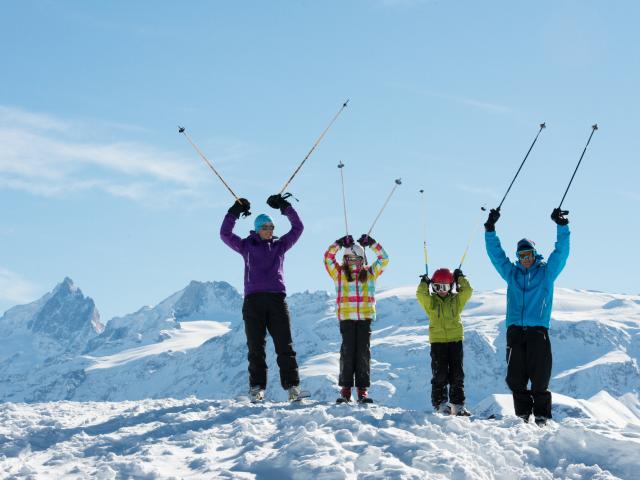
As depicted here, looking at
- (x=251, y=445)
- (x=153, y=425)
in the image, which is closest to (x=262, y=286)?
(x=153, y=425)

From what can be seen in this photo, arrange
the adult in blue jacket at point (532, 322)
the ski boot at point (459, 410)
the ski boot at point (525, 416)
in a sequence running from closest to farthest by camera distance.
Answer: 1. the ski boot at point (525, 416)
2. the adult in blue jacket at point (532, 322)
3. the ski boot at point (459, 410)

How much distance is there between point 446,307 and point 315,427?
12.3ft

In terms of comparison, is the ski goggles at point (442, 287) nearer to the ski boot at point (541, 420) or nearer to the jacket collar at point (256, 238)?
the ski boot at point (541, 420)

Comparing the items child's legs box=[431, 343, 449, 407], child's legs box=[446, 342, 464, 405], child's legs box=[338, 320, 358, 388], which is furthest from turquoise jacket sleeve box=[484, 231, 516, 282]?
child's legs box=[338, 320, 358, 388]

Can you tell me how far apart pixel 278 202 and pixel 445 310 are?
3186 millimetres

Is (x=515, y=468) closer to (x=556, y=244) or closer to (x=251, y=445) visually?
(x=251, y=445)

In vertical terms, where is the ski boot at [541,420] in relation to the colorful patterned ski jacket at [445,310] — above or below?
below

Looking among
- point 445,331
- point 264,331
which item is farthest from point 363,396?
point 264,331

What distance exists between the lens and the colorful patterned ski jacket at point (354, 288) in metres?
12.8

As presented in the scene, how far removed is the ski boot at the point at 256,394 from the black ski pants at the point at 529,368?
144 inches

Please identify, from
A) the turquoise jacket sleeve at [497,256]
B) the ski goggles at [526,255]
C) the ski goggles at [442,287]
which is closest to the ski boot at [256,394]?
the ski goggles at [442,287]

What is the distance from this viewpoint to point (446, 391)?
12414 mm

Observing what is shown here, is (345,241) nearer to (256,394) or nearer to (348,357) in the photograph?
(348,357)

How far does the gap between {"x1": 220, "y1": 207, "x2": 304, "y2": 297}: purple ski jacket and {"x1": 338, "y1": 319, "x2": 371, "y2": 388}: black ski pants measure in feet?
4.07
